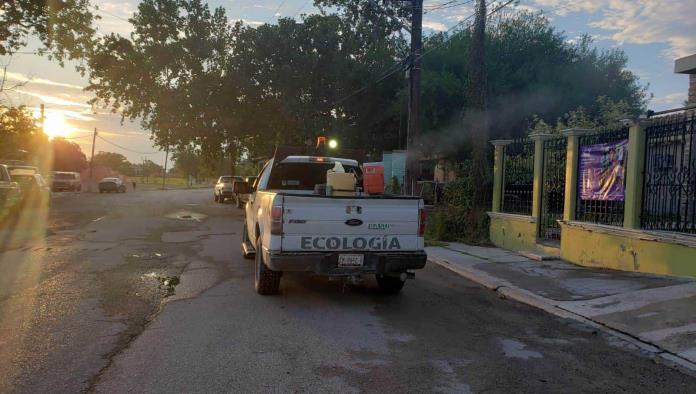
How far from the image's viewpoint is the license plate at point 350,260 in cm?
663

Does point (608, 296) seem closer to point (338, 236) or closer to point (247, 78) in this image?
point (338, 236)

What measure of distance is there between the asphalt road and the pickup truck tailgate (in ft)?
2.61

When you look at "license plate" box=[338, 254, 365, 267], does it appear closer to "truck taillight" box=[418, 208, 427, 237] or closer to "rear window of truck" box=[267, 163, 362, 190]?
"truck taillight" box=[418, 208, 427, 237]

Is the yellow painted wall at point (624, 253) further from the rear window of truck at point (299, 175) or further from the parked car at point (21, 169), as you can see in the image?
the parked car at point (21, 169)

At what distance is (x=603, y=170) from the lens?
32.5 ft

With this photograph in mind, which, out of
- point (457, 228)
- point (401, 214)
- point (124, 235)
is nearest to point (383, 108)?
point (457, 228)

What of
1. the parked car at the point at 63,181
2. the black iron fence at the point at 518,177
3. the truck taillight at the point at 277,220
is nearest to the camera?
the truck taillight at the point at 277,220

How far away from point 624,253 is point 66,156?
60142mm

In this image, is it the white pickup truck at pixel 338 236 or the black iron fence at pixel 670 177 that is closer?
the white pickup truck at pixel 338 236

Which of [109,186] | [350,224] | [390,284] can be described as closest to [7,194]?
[390,284]

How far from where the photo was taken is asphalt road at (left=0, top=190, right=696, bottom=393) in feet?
13.9

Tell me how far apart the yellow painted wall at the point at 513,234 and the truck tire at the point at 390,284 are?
206 inches

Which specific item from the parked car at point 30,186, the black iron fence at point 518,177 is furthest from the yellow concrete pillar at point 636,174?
the parked car at point 30,186

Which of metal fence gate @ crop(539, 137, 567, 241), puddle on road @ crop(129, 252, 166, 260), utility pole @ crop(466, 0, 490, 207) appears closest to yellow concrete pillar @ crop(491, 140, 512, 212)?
utility pole @ crop(466, 0, 490, 207)
